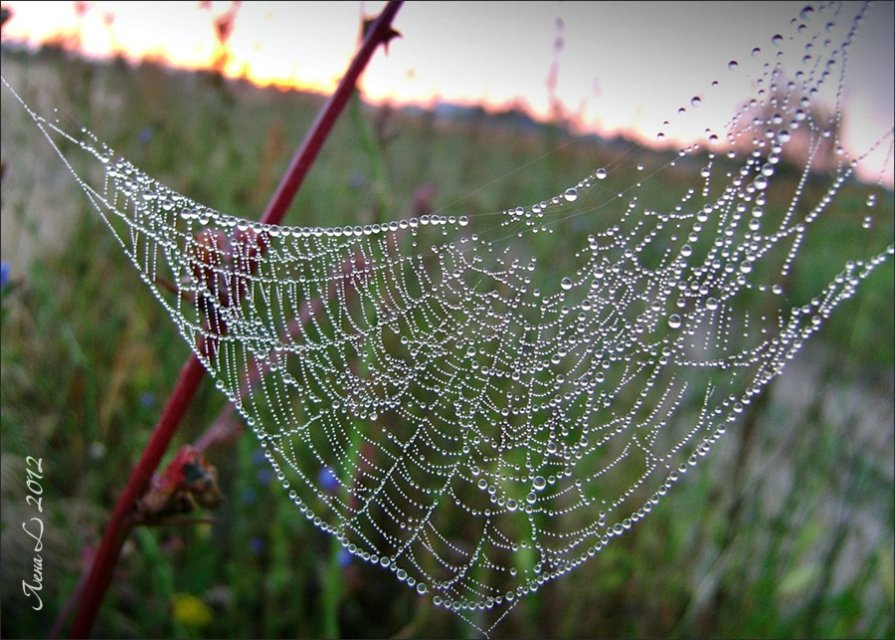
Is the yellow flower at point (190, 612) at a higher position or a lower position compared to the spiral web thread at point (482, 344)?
lower

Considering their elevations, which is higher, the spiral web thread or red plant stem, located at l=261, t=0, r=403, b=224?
red plant stem, located at l=261, t=0, r=403, b=224

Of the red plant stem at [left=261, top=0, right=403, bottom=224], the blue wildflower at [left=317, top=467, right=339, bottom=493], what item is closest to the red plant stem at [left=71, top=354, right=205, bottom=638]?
the red plant stem at [left=261, top=0, right=403, bottom=224]

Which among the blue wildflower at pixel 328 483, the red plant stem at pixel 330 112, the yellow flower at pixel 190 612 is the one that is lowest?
the yellow flower at pixel 190 612
